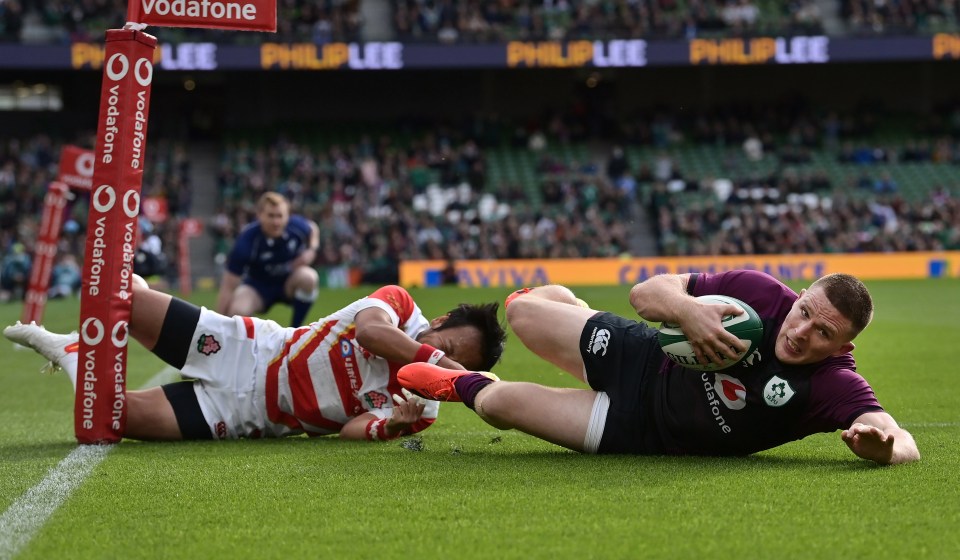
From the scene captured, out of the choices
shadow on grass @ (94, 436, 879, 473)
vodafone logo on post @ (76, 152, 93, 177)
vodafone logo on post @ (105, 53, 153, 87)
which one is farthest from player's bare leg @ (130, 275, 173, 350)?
vodafone logo on post @ (76, 152, 93, 177)

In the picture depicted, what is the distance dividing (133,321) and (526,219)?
1050 inches

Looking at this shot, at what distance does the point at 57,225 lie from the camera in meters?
14.8

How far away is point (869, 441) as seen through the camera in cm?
498

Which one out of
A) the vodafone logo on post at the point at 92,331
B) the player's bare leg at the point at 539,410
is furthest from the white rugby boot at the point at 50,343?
the player's bare leg at the point at 539,410

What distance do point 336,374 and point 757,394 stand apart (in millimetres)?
2184

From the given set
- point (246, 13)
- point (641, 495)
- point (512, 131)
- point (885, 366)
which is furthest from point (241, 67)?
point (641, 495)

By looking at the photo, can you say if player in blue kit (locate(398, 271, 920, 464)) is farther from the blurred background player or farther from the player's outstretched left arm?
the blurred background player

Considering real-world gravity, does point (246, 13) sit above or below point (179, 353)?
above

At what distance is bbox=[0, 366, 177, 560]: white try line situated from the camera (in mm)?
4082

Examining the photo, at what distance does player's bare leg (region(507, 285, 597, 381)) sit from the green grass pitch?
0.45 m

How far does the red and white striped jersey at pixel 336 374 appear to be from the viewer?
20.8 feet

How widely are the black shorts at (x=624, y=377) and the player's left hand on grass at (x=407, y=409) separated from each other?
32.9 inches

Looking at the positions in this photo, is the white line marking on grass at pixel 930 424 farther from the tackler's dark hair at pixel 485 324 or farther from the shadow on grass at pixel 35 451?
the shadow on grass at pixel 35 451

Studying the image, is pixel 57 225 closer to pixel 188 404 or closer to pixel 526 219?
pixel 188 404
